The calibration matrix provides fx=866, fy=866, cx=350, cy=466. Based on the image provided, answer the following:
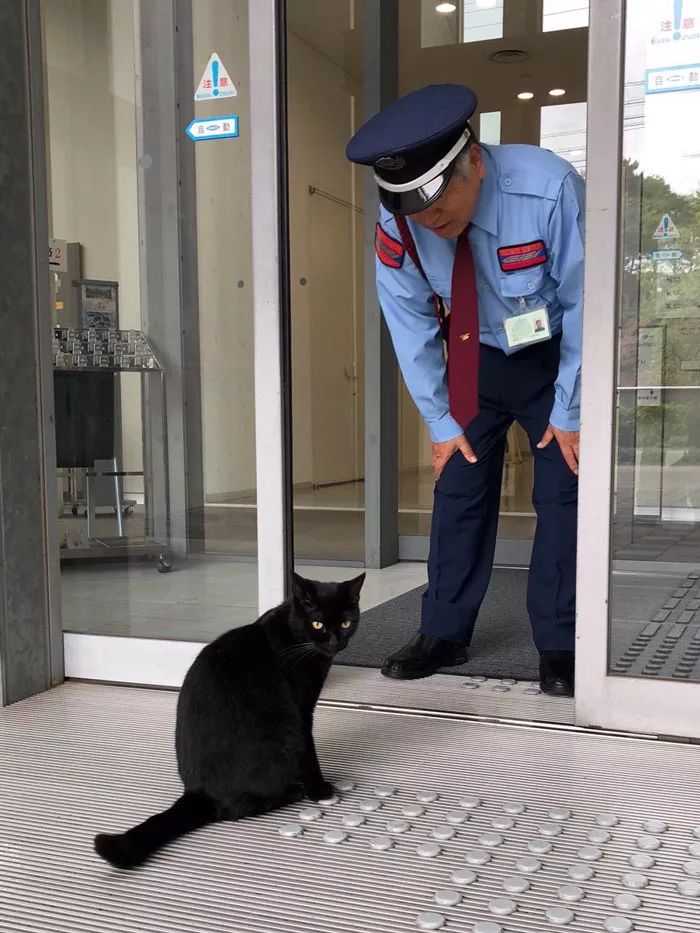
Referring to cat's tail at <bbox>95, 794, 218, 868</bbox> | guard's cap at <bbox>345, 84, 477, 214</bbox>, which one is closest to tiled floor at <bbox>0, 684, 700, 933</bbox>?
cat's tail at <bbox>95, 794, 218, 868</bbox>

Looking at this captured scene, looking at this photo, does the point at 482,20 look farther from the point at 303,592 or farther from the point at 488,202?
the point at 303,592

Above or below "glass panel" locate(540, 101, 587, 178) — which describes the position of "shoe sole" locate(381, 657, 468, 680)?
below

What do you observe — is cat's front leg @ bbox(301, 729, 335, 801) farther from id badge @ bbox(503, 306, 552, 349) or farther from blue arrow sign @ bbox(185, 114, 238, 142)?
blue arrow sign @ bbox(185, 114, 238, 142)

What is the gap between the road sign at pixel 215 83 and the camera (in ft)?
6.59

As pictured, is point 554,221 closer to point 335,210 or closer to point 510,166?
point 510,166

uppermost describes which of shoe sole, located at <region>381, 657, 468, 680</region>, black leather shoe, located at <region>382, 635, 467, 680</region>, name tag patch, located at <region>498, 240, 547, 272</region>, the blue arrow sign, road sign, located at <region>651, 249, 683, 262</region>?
the blue arrow sign

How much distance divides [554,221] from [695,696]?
40.2 inches

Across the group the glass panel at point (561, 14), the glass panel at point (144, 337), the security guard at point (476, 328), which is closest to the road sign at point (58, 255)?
the glass panel at point (144, 337)

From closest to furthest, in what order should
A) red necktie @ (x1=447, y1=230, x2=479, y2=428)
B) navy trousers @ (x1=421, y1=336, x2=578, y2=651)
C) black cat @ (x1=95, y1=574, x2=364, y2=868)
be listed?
1. black cat @ (x1=95, y1=574, x2=364, y2=868)
2. red necktie @ (x1=447, y1=230, x2=479, y2=428)
3. navy trousers @ (x1=421, y1=336, x2=578, y2=651)

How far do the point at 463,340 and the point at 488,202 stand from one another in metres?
0.31

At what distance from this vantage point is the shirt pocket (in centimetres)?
192

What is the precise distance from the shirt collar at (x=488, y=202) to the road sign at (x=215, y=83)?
61 cm

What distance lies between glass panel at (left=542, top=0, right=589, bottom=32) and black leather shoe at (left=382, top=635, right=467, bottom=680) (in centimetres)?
356

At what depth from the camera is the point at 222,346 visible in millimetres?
2096
